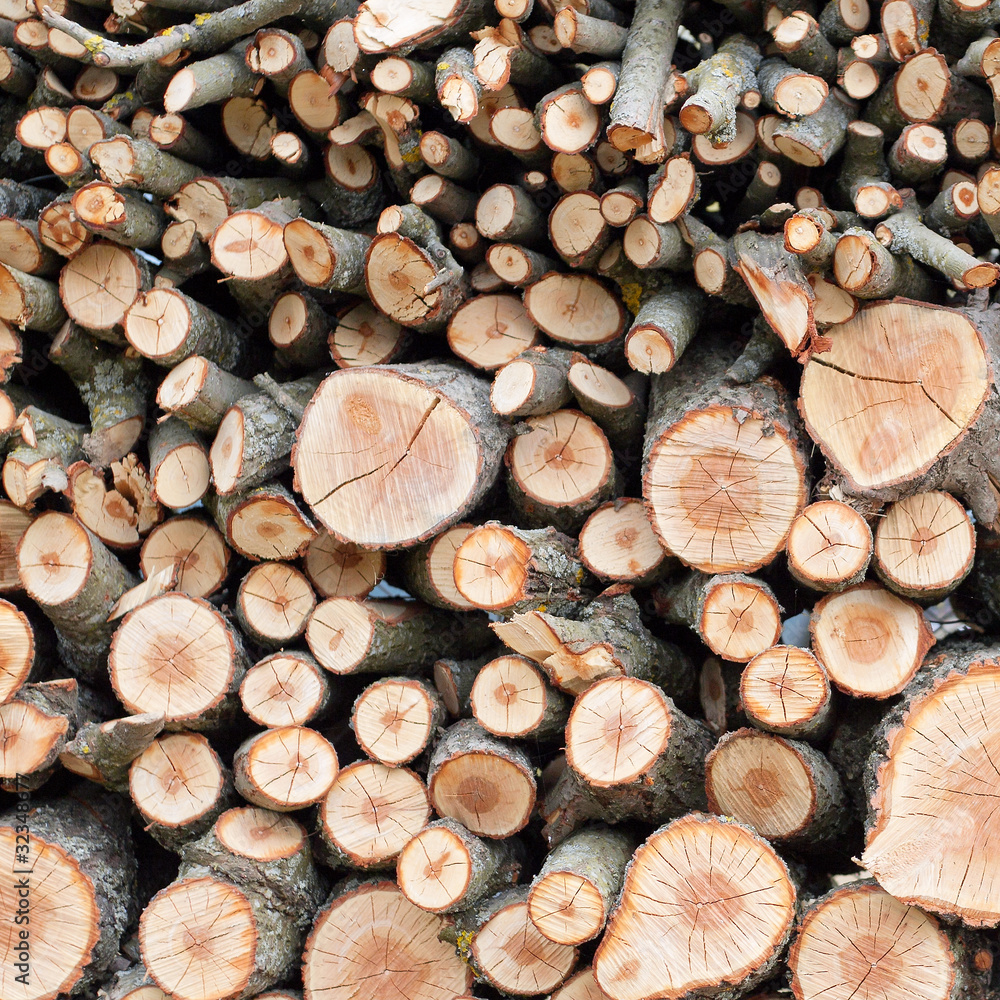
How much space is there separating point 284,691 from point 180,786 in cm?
45

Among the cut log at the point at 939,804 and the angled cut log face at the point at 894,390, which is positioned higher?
→ the angled cut log face at the point at 894,390

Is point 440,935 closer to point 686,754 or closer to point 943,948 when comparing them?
point 686,754

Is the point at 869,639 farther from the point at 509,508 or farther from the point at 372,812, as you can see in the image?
the point at 372,812

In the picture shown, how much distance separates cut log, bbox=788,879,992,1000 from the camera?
2.16 m

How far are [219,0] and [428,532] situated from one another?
2177 mm

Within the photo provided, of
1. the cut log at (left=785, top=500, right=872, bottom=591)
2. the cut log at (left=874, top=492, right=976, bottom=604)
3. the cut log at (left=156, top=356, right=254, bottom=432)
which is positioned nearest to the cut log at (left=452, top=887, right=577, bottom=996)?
the cut log at (left=785, top=500, right=872, bottom=591)

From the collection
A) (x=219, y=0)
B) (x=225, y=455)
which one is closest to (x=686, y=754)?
(x=225, y=455)

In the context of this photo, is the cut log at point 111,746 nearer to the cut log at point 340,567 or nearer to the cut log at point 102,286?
the cut log at point 340,567

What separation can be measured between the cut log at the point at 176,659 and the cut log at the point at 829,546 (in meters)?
1.76

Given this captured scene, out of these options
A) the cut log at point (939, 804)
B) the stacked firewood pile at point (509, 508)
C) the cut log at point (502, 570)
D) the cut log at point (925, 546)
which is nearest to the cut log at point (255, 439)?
the stacked firewood pile at point (509, 508)

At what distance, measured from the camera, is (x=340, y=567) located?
305 cm

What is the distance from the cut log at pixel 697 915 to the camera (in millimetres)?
2184

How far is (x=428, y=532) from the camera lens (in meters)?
2.72

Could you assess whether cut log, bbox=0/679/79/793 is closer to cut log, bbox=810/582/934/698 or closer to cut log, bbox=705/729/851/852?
cut log, bbox=705/729/851/852
